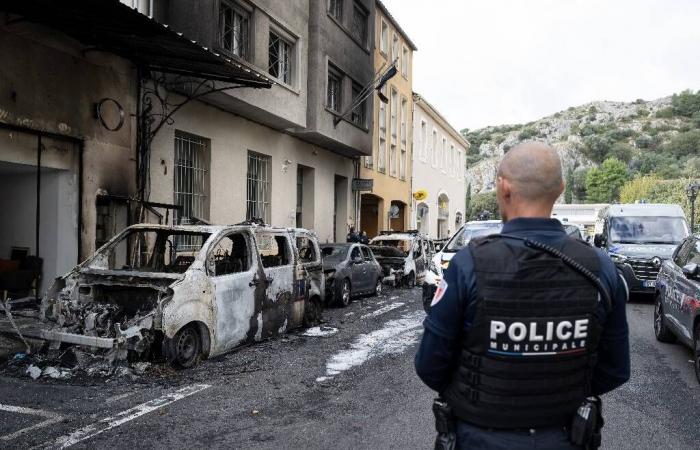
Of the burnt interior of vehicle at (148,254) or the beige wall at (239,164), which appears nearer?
the burnt interior of vehicle at (148,254)

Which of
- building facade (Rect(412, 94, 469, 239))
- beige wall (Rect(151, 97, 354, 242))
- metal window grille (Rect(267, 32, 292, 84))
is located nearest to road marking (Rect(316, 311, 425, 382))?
beige wall (Rect(151, 97, 354, 242))

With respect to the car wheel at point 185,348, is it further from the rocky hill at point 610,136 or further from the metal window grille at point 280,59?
the rocky hill at point 610,136

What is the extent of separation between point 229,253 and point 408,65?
23.8 metres

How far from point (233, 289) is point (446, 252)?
5281mm

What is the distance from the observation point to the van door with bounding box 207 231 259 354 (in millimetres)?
7348

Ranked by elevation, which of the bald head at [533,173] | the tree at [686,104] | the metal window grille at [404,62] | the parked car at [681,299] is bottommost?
the parked car at [681,299]

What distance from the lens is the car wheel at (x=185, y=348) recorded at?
6582mm

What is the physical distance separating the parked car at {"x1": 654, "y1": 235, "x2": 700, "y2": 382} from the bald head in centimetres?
563

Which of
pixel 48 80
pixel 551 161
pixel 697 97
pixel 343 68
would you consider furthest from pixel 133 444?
pixel 697 97

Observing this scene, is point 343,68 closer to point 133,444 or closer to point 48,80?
point 48,80

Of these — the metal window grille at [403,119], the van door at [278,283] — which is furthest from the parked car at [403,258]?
the metal window grille at [403,119]

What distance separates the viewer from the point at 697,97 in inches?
5694

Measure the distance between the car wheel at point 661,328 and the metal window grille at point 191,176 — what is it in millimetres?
9267

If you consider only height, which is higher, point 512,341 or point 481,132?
point 481,132
